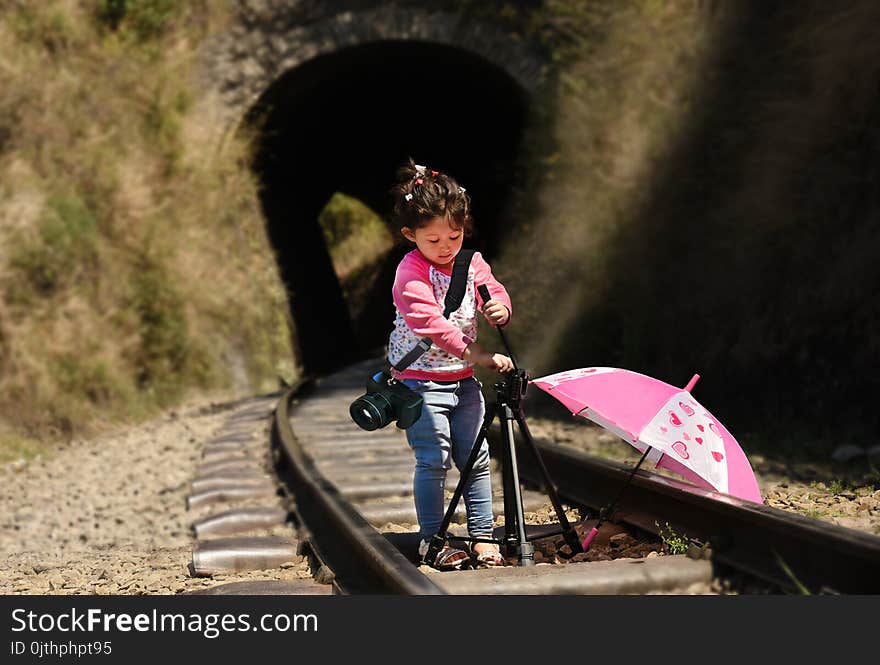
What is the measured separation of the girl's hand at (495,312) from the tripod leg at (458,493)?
0.28 metres

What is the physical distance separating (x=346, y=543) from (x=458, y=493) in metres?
0.80

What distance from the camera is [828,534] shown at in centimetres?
A: 252

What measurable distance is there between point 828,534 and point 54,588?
262 centimetres

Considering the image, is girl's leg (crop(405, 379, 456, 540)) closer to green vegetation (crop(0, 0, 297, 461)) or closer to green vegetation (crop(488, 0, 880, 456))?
green vegetation (crop(488, 0, 880, 456))

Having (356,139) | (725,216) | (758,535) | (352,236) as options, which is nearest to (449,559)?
(758,535)

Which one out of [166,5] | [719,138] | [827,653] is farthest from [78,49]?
[827,653]

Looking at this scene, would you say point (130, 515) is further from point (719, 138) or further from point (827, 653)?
point (719, 138)

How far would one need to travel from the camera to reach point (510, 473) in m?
2.83

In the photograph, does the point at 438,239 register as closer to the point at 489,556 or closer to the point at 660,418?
the point at 660,418

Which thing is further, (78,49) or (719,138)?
(78,49)

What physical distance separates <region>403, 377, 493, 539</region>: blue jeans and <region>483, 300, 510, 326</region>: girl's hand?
34cm

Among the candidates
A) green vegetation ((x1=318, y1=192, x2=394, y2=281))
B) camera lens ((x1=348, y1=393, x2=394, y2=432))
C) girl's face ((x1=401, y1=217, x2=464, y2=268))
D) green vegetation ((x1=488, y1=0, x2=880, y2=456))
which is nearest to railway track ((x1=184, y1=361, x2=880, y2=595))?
camera lens ((x1=348, y1=393, x2=394, y2=432))

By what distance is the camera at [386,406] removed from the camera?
2824mm

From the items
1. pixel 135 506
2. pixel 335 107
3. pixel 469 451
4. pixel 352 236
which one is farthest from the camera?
pixel 352 236
